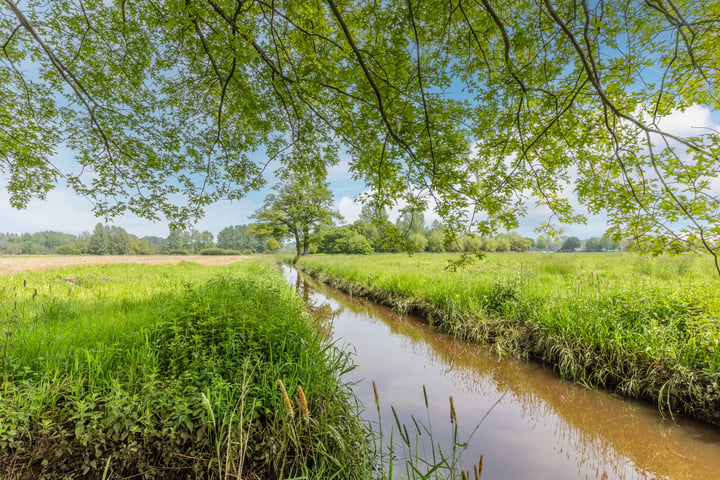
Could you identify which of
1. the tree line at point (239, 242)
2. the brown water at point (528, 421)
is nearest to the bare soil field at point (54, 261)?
the tree line at point (239, 242)

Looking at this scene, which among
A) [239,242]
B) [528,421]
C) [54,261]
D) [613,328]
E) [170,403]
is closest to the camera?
[170,403]

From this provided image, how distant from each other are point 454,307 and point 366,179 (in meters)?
4.11

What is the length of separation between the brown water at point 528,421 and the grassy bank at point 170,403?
81cm

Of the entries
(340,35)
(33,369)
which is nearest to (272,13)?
(340,35)

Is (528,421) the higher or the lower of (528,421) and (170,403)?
the lower

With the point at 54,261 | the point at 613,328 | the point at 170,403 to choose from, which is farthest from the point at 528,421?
the point at 54,261

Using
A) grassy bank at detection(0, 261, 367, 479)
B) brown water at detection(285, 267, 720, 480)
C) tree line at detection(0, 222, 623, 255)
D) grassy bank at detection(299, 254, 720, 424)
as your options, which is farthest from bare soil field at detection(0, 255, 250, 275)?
grassy bank at detection(299, 254, 720, 424)

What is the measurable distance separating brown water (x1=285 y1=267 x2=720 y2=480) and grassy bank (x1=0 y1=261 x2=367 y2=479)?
806 millimetres

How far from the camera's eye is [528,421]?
12.4 feet

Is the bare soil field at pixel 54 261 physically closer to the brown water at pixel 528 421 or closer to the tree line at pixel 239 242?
the tree line at pixel 239 242

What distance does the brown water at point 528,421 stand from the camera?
9.84ft

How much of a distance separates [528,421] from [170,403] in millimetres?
4316

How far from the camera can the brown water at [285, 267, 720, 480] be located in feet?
9.84

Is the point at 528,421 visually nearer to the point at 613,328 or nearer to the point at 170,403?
the point at 613,328
